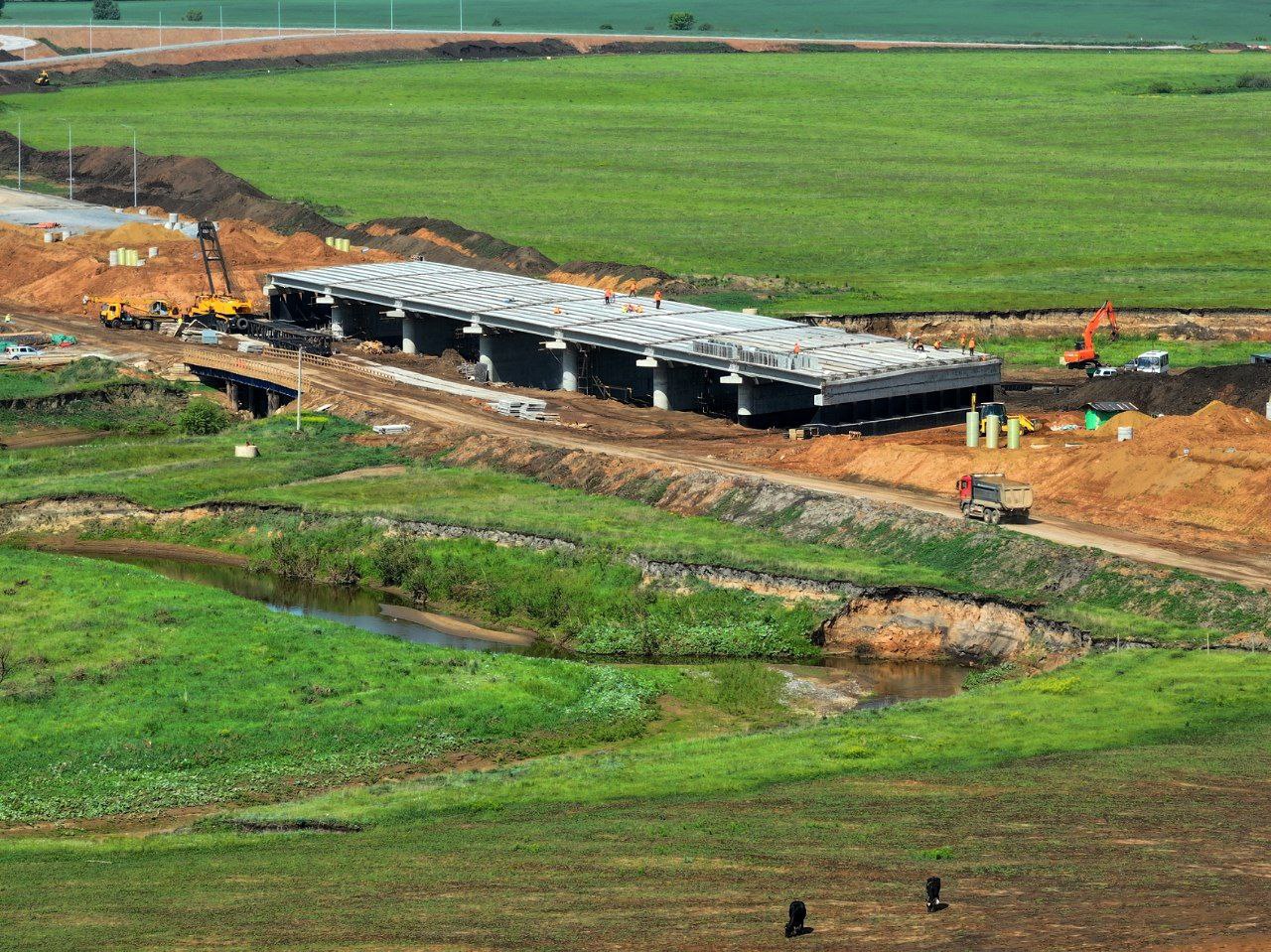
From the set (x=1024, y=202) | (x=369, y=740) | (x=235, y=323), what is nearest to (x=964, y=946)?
(x=369, y=740)

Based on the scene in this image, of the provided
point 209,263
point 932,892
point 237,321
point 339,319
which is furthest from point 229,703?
point 209,263

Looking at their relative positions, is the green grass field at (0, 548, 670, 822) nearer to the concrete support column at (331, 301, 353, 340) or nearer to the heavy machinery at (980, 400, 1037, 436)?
the heavy machinery at (980, 400, 1037, 436)

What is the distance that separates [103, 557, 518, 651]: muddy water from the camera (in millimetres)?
75750

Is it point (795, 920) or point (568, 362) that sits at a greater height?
point (795, 920)

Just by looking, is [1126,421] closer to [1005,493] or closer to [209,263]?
[1005,493]

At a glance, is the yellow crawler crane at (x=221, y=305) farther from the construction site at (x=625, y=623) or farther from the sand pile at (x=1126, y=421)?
the sand pile at (x=1126, y=421)

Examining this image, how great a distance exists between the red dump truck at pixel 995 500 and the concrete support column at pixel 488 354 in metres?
42.3

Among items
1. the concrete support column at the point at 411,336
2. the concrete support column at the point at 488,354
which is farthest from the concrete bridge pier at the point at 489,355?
the concrete support column at the point at 411,336

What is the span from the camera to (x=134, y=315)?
13500 cm

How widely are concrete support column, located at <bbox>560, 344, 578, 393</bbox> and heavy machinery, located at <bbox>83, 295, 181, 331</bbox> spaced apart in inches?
1394

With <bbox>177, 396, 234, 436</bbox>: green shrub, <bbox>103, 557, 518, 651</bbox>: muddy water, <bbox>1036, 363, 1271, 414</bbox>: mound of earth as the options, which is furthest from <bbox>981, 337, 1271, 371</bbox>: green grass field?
<bbox>103, 557, 518, 651</bbox>: muddy water

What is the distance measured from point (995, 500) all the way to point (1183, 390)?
2914cm

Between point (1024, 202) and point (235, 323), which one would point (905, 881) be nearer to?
point (235, 323)

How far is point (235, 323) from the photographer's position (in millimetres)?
130625
